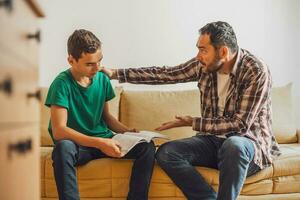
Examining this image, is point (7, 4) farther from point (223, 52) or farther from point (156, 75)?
point (156, 75)

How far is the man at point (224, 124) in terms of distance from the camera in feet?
6.48

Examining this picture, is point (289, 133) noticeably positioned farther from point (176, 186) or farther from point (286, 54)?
point (176, 186)

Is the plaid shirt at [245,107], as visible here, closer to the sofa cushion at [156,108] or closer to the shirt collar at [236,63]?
the shirt collar at [236,63]

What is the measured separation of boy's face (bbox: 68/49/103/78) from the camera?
204cm

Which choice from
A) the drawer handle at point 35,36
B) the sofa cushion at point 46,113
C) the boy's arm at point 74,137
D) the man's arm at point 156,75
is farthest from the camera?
the sofa cushion at point 46,113

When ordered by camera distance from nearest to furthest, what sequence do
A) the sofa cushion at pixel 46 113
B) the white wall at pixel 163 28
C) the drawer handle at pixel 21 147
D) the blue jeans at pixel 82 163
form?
1. the drawer handle at pixel 21 147
2. the blue jeans at pixel 82 163
3. the sofa cushion at pixel 46 113
4. the white wall at pixel 163 28

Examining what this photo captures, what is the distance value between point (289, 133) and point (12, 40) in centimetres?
208

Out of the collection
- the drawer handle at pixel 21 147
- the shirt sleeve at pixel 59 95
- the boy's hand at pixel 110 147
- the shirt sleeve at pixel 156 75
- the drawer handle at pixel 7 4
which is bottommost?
the boy's hand at pixel 110 147

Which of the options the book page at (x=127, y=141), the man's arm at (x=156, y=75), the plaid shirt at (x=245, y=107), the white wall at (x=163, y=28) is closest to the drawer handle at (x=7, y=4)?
the book page at (x=127, y=141)

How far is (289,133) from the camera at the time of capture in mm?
2699

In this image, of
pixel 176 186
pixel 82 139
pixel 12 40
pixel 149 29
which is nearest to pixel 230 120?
pixel 176 186

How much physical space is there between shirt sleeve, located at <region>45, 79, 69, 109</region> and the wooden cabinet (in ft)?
2.26

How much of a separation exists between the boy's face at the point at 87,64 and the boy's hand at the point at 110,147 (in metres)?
0.32

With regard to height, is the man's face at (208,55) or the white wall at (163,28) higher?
the white wall at (163,28)
